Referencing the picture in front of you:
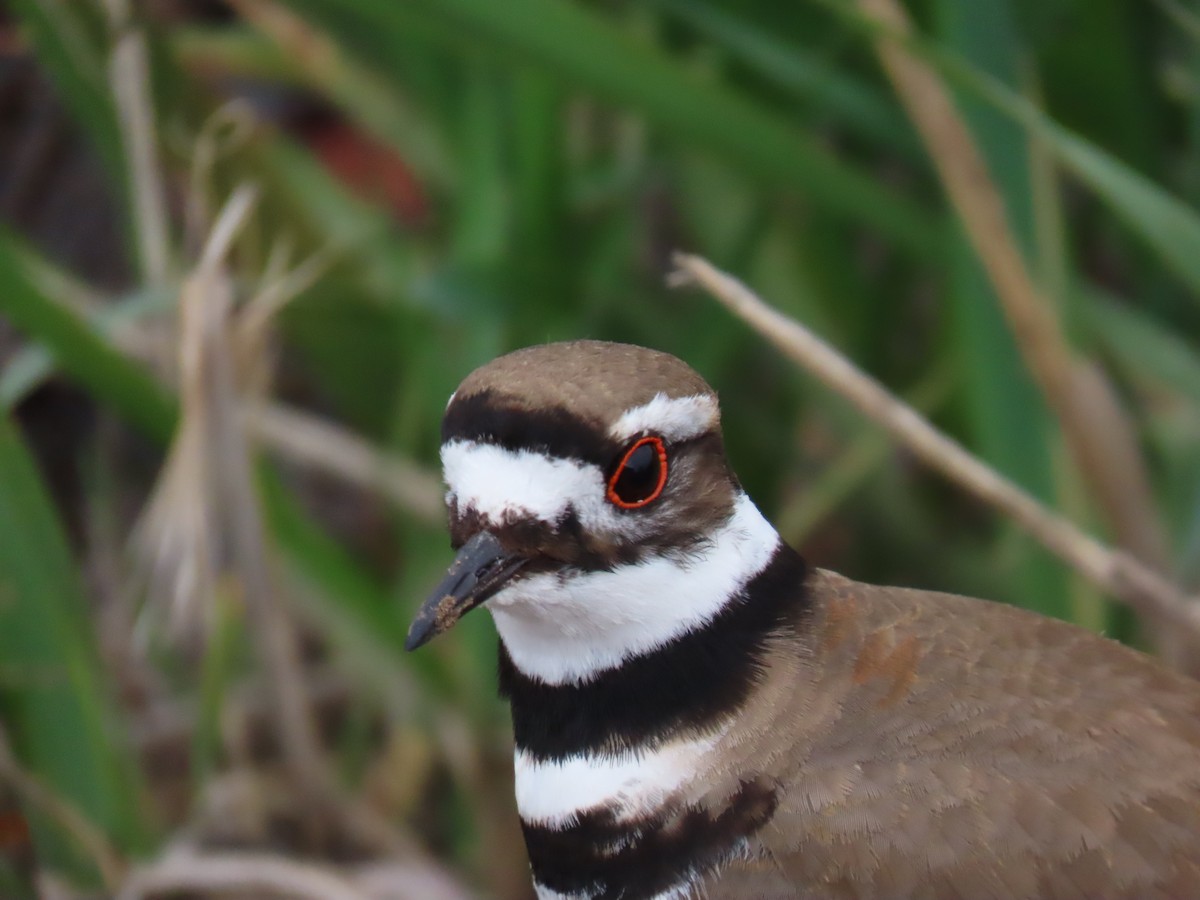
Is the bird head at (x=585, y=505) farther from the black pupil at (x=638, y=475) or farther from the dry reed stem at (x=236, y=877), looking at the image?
the dry reed stem at (x=236, y=877)

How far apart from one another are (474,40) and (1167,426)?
3.99 ft

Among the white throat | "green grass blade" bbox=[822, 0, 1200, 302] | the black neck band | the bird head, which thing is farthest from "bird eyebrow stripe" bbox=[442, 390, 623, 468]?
"green grass blade" bbox=[822, 0, 1200, 302]

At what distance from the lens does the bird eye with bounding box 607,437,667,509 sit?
1259 millimetres

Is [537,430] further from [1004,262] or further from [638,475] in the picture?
[1004,262]

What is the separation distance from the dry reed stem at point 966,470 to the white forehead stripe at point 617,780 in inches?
19.0

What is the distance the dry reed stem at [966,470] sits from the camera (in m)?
1.60

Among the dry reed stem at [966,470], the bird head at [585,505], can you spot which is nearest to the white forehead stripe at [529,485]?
the bird head at [585,505]

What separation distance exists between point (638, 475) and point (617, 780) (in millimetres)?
290

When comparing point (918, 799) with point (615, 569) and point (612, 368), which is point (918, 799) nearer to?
point (615, 569)

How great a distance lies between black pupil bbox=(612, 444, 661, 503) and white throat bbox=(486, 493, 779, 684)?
7 centimetres

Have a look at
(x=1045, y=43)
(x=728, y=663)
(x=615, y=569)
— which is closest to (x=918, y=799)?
(x=728, y=663)

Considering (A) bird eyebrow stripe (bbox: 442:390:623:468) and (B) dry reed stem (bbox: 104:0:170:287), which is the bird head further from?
(B) dry reed stem (bbox: 104:0:170:287)

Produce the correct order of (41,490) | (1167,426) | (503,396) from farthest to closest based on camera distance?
(1167,426) < (41,490) < (503,396)

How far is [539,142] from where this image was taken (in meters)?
2.11
